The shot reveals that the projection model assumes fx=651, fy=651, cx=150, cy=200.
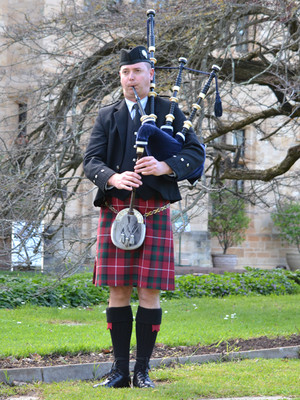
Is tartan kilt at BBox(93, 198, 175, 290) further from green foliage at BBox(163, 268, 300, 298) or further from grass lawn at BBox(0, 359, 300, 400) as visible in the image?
green foliage at BBox(163, 268, 300, 298)

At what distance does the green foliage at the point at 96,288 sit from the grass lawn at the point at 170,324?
419 millimetres

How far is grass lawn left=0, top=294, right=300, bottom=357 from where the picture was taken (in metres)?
5.55

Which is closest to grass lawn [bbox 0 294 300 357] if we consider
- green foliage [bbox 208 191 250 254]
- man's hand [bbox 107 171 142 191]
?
man's hand [bbox 107 171 142 191]

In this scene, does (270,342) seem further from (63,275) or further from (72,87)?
(72,87)

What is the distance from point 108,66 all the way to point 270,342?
4239 mm

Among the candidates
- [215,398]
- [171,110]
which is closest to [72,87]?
[171,110]

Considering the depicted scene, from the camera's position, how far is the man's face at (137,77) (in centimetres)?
390

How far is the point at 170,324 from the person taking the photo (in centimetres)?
727

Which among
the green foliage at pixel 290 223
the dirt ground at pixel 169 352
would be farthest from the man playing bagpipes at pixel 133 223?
the green foliage at pixel 290 223

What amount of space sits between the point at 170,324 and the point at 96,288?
10.1 ft

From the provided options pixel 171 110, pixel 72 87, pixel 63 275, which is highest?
pixel 72 87

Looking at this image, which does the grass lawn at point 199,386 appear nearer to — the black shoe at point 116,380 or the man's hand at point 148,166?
the black shoe at point 116,380

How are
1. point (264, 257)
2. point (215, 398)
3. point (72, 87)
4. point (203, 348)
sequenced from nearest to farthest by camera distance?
point (215, 398), point (203, 348), point (72, 87), point (264, 257)

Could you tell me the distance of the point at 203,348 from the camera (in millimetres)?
5594
